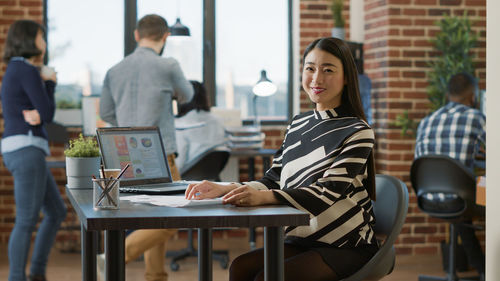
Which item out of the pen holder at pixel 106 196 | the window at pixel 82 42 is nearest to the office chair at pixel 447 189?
the pen holder at pixel 106 196

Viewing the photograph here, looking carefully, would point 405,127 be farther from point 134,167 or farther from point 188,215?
point 188,215

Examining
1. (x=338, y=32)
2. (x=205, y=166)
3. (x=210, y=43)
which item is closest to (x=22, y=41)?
(x=205, y=166)

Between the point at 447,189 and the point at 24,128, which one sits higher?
the point at 24,128

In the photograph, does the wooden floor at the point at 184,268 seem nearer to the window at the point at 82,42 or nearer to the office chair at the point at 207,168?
the office chair at the point at 207,168

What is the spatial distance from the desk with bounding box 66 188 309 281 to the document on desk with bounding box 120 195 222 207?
0.04 meters

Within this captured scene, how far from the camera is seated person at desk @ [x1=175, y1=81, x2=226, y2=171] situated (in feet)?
17.5

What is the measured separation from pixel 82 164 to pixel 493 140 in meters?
1.40

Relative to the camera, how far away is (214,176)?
5.28 meters

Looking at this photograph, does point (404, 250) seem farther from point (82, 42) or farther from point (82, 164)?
point (82, 164)

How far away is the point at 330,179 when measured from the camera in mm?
2316

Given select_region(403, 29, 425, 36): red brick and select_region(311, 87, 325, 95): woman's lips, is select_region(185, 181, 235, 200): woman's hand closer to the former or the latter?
select_region(311, 87, 325, 95): woman's lips

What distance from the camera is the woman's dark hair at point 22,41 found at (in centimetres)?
434

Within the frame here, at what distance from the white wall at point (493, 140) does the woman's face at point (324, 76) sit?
48 cm

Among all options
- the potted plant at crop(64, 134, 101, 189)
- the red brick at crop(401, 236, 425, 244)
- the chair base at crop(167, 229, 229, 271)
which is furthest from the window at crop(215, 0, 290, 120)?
the potted plant at crop(64, 134, 101, 189)
